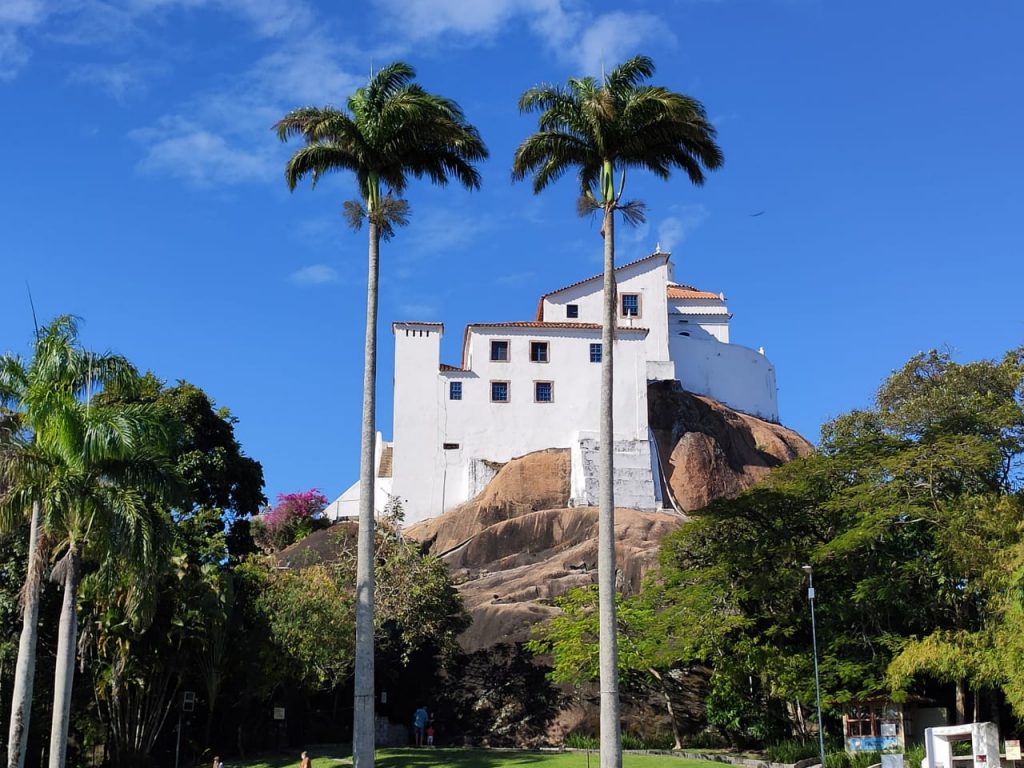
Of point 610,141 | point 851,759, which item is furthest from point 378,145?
point 851,759

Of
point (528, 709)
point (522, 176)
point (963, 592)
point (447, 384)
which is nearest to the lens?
point (522, 176)

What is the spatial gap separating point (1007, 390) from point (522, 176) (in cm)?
2747

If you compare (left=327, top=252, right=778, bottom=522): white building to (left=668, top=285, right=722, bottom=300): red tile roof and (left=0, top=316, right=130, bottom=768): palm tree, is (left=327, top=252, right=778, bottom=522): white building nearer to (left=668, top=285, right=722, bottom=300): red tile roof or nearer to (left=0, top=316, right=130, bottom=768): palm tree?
(left=668, top=285, right=722, bottom=300): red tile roof

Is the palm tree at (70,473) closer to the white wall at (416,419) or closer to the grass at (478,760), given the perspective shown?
the grass at (478,760)

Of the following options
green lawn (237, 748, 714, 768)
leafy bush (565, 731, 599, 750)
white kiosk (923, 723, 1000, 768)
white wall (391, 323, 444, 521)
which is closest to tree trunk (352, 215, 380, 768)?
green lawn (237, 748, 714, 768)

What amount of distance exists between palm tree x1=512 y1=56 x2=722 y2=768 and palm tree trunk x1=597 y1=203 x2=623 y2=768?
1.6 inches

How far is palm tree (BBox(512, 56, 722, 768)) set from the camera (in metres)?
23.8

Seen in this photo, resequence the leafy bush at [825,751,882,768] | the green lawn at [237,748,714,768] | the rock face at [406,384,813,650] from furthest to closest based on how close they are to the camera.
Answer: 1. the rock face at [406,384,813,650]
2. the leafy bush at [825,751,882,768]
3. the green lawn at [237,748,714,768]

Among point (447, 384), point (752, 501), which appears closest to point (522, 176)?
point (752, 501)

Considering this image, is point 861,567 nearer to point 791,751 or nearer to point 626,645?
point 791,751

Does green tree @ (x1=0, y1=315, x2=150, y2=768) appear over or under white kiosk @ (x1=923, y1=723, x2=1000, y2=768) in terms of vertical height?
over

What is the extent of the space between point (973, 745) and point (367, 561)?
1629 cm

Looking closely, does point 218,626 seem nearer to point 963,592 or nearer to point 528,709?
point 528,709

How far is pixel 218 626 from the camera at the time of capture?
36312 millimetres
